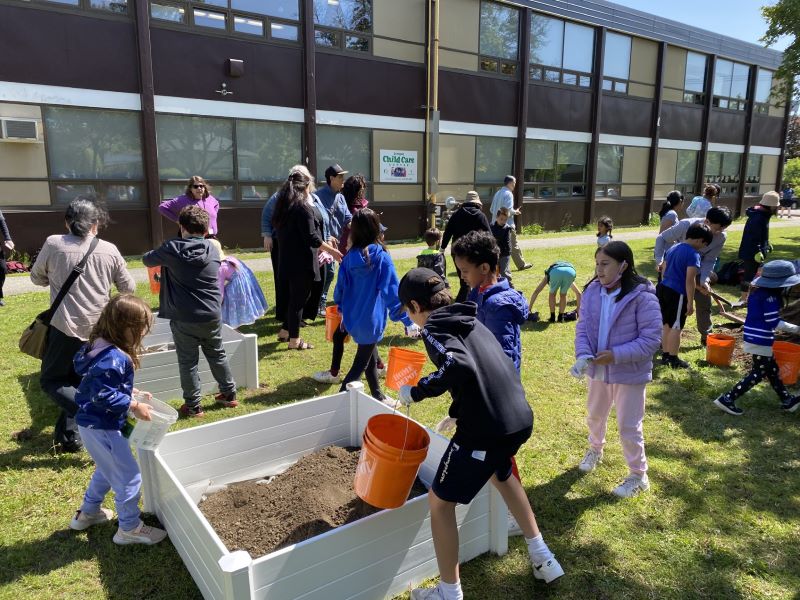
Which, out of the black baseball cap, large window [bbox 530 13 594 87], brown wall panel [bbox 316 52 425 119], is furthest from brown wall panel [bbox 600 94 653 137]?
the black baseball cap

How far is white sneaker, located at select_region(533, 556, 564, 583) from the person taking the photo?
2875 mm

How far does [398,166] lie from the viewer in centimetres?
1648

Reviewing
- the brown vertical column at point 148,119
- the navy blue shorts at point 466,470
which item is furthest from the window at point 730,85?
the navy blue shorts at point 466,470

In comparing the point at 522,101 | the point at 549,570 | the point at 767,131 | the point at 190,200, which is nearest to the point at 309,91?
the point at 522,101

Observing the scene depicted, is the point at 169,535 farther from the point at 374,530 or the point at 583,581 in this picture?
the point at 583,581

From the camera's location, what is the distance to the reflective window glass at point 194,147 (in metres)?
12.9

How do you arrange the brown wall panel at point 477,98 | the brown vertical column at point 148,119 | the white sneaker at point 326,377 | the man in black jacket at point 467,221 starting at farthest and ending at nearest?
the brown wall panel at point 477,98 < the brown vertical column at point 148,119 < the man in black jacket at point 467,221 < the white sneaker at point 326,377

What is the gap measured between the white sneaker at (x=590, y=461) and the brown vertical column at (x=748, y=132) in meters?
28.4

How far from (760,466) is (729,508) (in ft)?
2.55

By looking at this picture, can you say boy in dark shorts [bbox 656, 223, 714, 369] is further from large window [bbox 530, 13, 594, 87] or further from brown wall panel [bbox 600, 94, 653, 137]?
brown wall panel [bbox 600, 94, 653, 137]

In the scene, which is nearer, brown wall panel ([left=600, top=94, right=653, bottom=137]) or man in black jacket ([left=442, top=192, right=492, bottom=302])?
man in black jacket ([left=442, top=192, right=492, bottom=302])

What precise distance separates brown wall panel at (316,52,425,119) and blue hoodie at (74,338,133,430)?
12.8 meters

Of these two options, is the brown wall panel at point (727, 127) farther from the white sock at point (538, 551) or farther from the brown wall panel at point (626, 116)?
the white sock at point (538, 551)

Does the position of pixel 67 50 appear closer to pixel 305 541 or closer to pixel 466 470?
pixel 305 541
